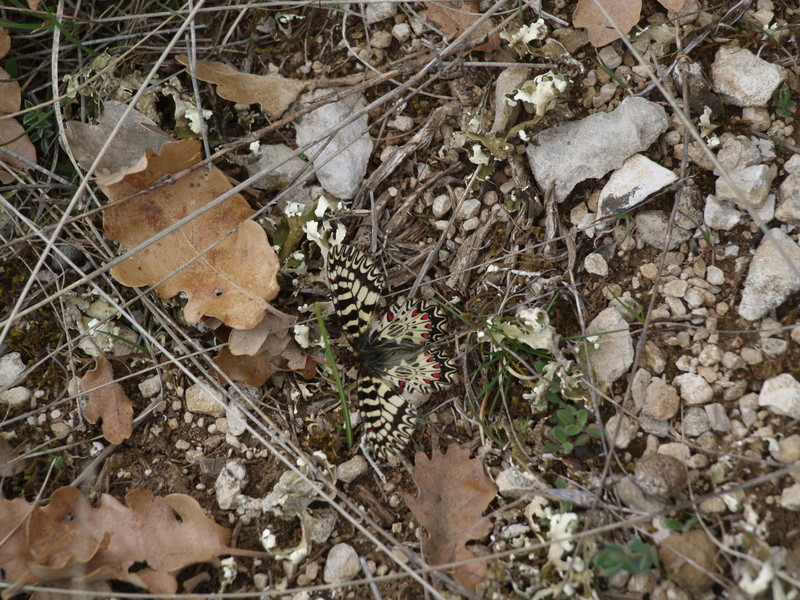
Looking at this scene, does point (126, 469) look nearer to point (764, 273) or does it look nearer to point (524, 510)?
point (524, 510)

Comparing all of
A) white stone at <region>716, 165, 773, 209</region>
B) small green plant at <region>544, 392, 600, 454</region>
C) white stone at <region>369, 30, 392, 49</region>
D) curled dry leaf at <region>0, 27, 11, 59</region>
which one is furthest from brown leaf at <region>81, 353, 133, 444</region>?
white stone at <region>716, 165, 773, 209</region>

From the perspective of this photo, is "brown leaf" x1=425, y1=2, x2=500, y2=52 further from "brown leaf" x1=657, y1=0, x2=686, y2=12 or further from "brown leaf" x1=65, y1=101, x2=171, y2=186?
"brown leaf" x1=65, y1=101, x2=171, y2=186

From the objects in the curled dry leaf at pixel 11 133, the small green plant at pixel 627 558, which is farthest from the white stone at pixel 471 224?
the curled dry leaf at pixel 11 133

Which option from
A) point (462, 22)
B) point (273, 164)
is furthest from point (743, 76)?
point (273, 164)

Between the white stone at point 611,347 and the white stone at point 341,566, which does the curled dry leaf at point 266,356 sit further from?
the white stone at point 611,347

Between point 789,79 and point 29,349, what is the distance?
369cm

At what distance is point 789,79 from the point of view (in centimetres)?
262

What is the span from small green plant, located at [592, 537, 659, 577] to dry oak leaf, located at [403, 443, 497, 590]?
0.47m

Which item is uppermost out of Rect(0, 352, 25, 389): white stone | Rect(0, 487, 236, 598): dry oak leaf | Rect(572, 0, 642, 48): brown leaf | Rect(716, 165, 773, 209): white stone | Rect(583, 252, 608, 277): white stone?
Rect(572, 0, 642, 48): brown leaf

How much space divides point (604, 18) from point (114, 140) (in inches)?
92.9

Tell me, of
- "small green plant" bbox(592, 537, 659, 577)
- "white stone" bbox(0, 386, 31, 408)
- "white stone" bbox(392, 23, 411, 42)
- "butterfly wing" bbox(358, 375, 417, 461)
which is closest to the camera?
"small green plant" bbox(592, 537, 659, 577)

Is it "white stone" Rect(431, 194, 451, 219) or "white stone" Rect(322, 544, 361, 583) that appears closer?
"white stone" Rect(322, 544, 361, 583)

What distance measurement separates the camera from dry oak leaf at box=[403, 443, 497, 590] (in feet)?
8.02

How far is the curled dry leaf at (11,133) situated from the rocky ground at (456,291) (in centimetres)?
3
